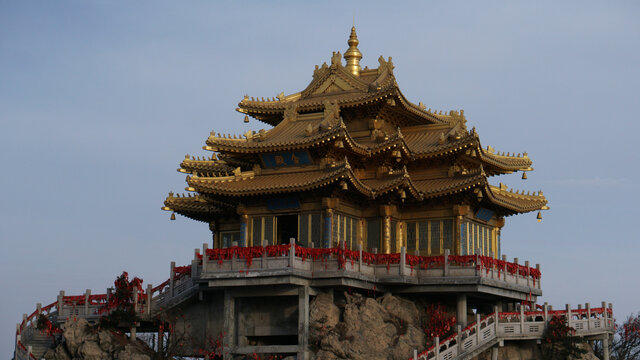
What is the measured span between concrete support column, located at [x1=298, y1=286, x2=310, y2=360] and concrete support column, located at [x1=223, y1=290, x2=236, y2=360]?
10.5 ft

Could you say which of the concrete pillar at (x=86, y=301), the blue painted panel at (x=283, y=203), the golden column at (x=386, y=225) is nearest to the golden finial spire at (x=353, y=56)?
the golden column at (x=386, y=225)

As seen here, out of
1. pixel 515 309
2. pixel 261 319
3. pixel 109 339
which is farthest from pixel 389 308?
pixel 109 339

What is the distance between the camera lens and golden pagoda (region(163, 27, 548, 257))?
43125mm

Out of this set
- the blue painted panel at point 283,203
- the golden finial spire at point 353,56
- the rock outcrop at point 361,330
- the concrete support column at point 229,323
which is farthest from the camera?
the golden finial spire at point 353,56

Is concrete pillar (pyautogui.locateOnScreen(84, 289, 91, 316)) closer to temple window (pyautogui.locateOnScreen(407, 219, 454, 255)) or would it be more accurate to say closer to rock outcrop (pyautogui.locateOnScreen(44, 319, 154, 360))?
rock outcrop (pyautogui.locateOnScreen(44, 319, 154, 360))

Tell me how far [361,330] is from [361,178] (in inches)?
364

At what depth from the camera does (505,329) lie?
40.3m

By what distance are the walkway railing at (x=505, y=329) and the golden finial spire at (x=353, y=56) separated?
16741 millimetres

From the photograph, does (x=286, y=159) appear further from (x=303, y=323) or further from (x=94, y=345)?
(x=94, y=345)

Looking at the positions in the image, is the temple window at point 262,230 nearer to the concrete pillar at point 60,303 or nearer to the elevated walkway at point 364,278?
the elevated walkway at point 364,278

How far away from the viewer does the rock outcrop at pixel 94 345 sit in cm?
4128

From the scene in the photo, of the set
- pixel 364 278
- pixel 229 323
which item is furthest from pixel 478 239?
pixel 229 323

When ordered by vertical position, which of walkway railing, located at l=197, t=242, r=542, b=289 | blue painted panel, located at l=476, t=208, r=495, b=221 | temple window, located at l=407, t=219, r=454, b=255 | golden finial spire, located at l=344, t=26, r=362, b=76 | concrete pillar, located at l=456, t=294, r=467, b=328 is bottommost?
concrete pillar, located at l=456, t=294, r=467, b=328

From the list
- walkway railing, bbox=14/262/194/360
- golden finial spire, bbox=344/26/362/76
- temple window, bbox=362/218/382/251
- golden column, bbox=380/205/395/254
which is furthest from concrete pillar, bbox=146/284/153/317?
golden finial spire, bbox=344/26/362/76
